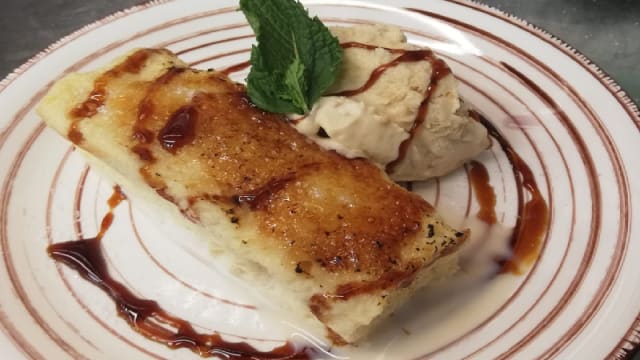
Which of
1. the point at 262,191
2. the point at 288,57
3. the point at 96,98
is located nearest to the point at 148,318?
the point at 262,191

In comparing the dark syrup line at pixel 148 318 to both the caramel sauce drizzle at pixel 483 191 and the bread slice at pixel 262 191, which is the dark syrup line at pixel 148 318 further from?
the caramel sauce drizzle at pixel 483 191

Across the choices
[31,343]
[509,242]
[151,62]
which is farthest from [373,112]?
[31,343]

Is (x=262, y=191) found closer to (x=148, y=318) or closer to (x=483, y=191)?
(x=148, y=318)

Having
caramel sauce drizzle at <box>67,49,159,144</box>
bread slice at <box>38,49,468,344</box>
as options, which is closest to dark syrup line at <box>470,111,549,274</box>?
Result: bread slice at <box>38,49,468,344</box>

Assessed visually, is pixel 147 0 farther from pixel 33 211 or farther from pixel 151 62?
pixel 33 211

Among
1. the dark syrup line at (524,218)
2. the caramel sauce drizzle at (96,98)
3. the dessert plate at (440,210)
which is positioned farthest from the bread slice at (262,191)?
the dark syrup line at (524,218)

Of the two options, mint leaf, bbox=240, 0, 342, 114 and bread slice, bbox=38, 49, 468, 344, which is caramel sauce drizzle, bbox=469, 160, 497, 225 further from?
mint leaf, bbox=240, 0, 342, 114
